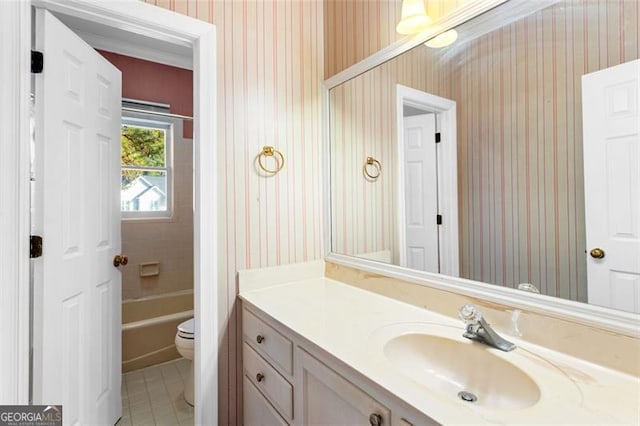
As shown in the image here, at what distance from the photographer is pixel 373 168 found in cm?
163

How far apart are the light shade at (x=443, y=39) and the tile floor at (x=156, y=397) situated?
224cm

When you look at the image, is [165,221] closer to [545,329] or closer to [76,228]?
[76,228]

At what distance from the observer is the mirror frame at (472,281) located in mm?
801

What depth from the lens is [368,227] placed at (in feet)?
5.40

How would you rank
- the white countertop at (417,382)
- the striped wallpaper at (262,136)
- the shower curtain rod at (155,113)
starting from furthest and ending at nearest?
1. the shower curtain rod at (155,113)
2. the striped wallpaper at (262,136)
3. the white countertop at (417,382)

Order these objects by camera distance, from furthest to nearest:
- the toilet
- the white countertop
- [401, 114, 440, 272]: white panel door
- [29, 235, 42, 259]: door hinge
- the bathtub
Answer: the bathtub, the toilet, [401, 114, 440, 272]: white panel door, [29, 235, 42, 259]: door hinge, the white countertop

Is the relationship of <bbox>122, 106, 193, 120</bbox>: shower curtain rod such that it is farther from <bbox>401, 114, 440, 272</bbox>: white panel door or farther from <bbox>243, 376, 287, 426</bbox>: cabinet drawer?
<bbox>243, 376, 287, 426</bbox>: cabinet drawer

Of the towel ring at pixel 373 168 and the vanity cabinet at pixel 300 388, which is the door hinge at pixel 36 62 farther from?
the towel ring at pixel 373 168

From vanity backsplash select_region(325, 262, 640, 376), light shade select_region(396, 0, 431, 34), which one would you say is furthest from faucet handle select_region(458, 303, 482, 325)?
light shade select_region(396, 0, 431, 34)

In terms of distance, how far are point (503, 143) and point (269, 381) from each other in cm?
124

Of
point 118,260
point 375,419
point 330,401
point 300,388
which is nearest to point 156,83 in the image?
point 118,260

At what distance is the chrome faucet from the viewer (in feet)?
2.95

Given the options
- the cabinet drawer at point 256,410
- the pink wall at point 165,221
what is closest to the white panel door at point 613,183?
the cabinet drawer at point 256,410

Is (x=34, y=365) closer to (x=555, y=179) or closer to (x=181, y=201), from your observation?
(x=181, y=201)
